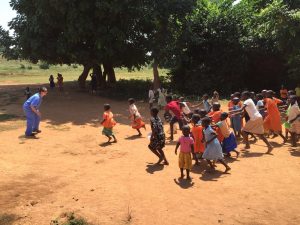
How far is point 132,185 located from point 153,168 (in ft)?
4.26

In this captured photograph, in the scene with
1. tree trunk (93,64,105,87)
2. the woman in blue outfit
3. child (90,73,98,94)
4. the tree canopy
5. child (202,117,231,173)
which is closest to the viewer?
child (202,117,231,173)

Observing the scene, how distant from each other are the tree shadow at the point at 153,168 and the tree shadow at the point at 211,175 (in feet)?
3.66

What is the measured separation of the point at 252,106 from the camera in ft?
33.4

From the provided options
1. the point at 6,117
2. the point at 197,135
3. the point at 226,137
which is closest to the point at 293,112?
the point at 226,137

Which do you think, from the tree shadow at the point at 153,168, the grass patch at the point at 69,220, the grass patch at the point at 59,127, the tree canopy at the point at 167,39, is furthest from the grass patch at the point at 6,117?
the grass patch at the point at 69,220

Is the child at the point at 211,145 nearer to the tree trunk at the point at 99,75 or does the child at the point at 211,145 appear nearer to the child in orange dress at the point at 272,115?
the child in orange dress at the point at 272,115

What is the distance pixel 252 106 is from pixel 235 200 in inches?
146

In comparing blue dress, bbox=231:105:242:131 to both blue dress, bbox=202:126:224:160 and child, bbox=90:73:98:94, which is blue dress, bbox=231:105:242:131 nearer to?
blue dress, bbox=202:126:224:160

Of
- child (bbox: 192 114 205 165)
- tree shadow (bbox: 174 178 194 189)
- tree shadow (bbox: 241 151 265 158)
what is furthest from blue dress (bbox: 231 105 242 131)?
tree shadow (bbox: 174 178 194 189)

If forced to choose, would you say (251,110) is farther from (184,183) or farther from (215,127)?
(184,183)

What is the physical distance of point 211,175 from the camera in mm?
8617

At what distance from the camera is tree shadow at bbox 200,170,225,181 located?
841 cm

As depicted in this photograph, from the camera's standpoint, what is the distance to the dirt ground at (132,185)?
661cm

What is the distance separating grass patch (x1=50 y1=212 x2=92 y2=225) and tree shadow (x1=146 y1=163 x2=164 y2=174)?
9.05 ft
